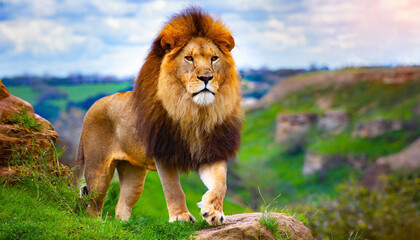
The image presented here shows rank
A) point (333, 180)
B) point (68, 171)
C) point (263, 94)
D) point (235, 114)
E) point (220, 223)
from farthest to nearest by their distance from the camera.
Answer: point (263, 94), point (333, 180), point (68, 171), point (235, 114), point (220, 223)

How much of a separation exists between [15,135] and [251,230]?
2.33 metres

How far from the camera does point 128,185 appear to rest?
17.2ft

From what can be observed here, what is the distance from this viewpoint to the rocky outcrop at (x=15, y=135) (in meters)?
4.45

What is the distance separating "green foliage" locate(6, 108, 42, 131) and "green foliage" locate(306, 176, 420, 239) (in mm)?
4607

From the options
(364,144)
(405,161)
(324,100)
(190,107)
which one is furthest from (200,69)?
(324,100)

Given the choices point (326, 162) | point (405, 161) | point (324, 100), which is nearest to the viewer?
point (405, 161)

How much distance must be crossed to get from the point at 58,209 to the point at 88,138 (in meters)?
0.89

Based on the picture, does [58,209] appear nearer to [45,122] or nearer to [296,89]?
[45,122]

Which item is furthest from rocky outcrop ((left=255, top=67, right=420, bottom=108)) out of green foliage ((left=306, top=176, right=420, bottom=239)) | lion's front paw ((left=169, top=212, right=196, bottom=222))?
lion's front paw ((left=169, top=212, right=196, bottom=222))

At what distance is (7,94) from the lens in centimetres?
485

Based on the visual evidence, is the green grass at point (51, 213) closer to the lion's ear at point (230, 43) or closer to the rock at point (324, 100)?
the lion's ear at point (230, 43)

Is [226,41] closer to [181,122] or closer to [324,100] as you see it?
[181,122]

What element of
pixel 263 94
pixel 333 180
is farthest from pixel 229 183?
pixel 263 94

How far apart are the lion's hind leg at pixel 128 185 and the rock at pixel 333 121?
63.8 feet
